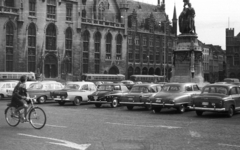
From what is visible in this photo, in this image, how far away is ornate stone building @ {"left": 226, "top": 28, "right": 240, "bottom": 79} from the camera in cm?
8512

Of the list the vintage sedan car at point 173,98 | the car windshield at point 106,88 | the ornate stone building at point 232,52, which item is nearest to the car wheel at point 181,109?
the vintage sedan car at point 173,98

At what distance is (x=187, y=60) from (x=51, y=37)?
116 feet

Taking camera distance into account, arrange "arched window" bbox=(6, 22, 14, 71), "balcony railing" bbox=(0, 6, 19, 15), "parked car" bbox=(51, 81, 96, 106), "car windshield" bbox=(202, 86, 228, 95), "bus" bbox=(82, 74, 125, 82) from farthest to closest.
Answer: "bus" bbox=(82, 74, 125, 82), "arched window" bbox=(6, 22, 14, 71), "balcony railing" bbox=(0, 6, 19, 15), "parked car" bbox=(51, 81, 96, 106), "car windshield" bbox=(202, 86, 228, 95)

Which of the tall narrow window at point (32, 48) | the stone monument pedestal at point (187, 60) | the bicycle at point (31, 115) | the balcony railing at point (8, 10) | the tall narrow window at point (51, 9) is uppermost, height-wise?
the tall narrow window at point (51, 9)

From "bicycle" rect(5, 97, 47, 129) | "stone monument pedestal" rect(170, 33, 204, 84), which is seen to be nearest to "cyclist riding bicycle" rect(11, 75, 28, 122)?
"bicycle" rect(5, 97, 47, 129)

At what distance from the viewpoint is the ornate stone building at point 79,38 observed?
57844 millimetres

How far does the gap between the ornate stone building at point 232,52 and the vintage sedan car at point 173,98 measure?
222ft

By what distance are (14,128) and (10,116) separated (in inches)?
26.1

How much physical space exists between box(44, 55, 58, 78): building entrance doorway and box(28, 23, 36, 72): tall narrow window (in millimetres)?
2178

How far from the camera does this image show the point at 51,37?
62281 mm

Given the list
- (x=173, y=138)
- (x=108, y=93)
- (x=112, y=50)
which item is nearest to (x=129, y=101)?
(x=108, y=93)

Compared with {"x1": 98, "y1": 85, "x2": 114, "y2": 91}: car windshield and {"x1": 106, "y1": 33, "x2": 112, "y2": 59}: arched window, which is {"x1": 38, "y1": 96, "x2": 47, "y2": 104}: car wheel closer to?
{"x1": 98, "y1": 85, "x2": 114, "y2": 91}: car windshield

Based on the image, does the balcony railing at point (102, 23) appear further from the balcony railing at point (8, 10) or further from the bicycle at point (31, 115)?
the bicycle at point (31, 115)

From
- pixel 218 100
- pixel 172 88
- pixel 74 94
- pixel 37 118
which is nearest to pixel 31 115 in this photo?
pixel 37 118
